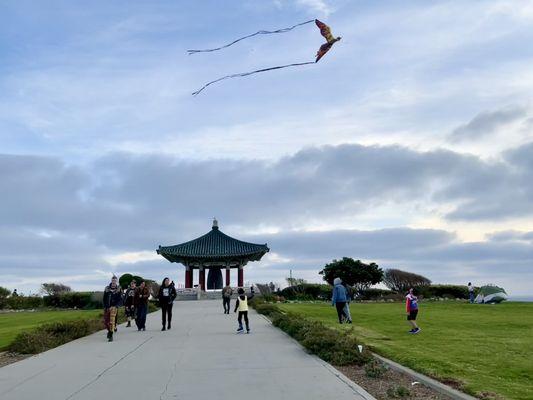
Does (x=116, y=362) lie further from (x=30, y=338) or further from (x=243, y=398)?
(x=243, y=398)

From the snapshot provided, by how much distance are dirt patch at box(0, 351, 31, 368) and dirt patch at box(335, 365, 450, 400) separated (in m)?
7.49

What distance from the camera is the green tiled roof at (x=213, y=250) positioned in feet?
187

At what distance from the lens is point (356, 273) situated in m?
61.9

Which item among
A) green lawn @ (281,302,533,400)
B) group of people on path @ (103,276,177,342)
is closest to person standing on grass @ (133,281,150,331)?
group of people on path @ (103,276,177,342)

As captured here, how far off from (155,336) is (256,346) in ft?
15.3

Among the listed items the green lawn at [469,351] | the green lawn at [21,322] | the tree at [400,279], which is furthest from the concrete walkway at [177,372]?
the tree at [400,279]

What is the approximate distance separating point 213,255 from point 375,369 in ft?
157

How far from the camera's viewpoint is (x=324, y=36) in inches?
275

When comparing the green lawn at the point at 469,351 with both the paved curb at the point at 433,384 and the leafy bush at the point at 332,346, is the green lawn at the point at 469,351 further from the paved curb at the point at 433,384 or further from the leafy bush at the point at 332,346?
the leafy bush at the point at 332,346

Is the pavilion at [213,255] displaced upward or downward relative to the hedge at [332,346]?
upward

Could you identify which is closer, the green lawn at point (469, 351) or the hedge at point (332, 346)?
the green lawn at point (469, 351)

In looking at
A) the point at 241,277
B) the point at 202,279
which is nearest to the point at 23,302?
Answer: the point at 202,279

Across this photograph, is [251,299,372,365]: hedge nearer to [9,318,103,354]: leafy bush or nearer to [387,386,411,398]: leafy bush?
[387,386,411,398]: leafy bush

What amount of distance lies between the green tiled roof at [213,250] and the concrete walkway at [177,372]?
134 ft
